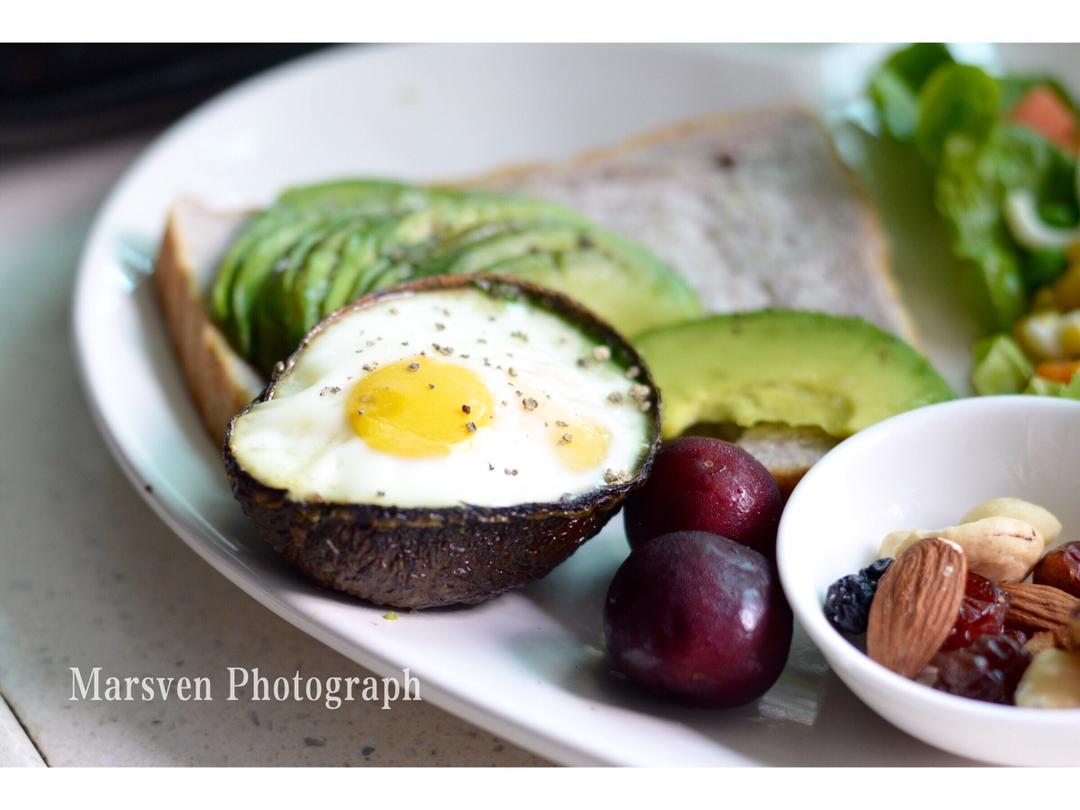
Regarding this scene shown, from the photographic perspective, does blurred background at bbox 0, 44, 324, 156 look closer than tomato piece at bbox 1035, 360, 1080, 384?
No

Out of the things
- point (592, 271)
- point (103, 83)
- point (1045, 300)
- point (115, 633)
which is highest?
point (103, 83)

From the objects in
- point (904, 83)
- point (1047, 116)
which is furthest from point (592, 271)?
point (1047, 116)

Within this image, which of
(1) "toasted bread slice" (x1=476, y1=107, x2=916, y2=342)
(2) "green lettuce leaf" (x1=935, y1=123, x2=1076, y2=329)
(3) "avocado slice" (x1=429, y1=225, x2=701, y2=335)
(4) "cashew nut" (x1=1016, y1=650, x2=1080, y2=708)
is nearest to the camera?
(4) "cashew nut" (x1=1016, y1=650, x2=1080, y2=708)

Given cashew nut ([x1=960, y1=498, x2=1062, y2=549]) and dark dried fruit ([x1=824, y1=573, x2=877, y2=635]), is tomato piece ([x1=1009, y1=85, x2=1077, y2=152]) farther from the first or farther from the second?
dark dried fruit ([x1=824, y1=573, x2=877, y2=635])

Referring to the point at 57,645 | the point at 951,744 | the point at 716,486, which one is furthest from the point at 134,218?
the point at 951,744

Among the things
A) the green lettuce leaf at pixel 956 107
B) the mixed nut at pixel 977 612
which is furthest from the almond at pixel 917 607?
the green lettuce leaf at pixel 956 107

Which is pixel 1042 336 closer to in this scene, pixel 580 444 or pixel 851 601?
pixel 851 601

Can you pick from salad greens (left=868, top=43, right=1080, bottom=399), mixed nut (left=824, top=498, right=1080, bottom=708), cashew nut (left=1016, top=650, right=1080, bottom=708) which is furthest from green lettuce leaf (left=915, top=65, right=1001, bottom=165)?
cashew nut (left=1016, top=650, right=1080, bottom=708)
